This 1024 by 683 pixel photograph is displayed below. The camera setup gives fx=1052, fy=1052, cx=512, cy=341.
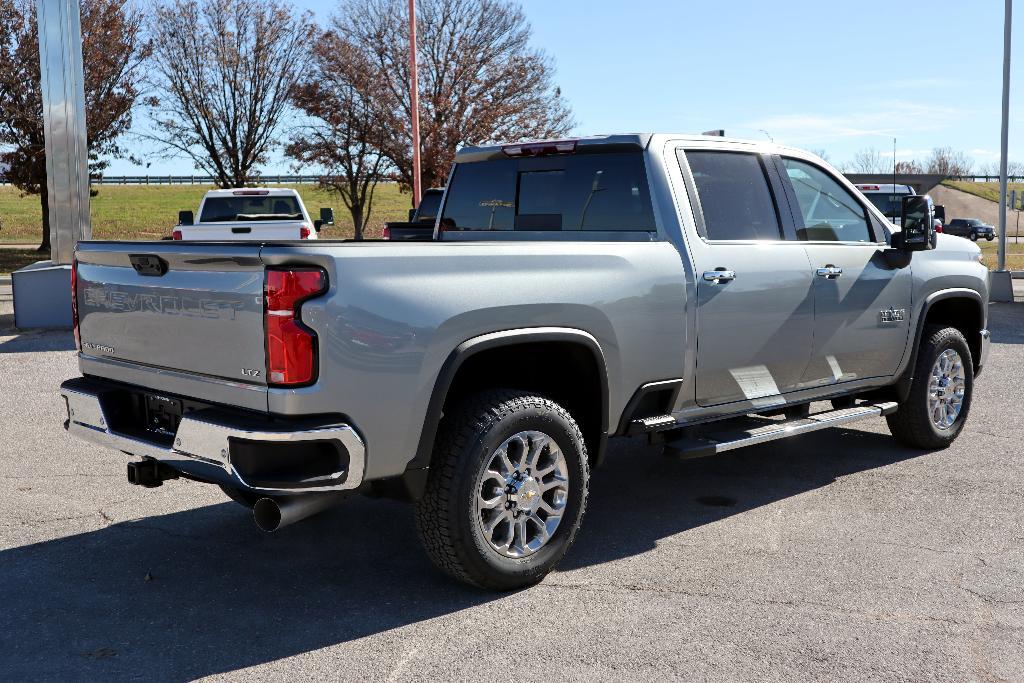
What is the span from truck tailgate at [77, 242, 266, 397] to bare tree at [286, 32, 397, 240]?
1113 inches

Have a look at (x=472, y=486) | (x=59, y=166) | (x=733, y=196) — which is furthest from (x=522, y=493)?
(x=59, y=166)

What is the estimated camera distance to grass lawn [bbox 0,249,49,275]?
27.1 metres

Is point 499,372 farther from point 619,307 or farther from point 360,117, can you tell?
point 360,117

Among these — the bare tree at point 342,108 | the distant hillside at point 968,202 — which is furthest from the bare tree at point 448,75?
the distant hillside at point 968,202

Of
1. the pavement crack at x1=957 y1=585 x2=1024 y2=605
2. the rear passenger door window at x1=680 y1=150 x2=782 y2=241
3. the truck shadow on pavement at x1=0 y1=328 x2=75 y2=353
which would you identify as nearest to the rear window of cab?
the rear passenger door window at x1=680 y1=150 x2=782 y2=241

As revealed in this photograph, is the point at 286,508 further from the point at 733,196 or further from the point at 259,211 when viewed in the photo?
the point at 259,211

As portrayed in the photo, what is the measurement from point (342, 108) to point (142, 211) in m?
22.0

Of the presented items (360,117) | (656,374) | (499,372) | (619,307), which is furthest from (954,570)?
(360,117)

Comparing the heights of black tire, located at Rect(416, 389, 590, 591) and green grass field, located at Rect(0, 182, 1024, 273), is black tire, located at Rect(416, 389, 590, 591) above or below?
below

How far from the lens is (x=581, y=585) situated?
14.8 ft

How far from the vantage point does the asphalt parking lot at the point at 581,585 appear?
3.73 meters

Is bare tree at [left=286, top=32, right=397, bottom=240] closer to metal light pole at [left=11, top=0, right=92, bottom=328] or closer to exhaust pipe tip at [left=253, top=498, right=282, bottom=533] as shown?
metal light pole at [left=11, top=0, right=92, bottom=328]

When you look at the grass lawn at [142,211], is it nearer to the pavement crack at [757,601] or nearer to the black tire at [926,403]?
the black tire at [926,403]

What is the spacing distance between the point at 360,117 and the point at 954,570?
98.1 feet
